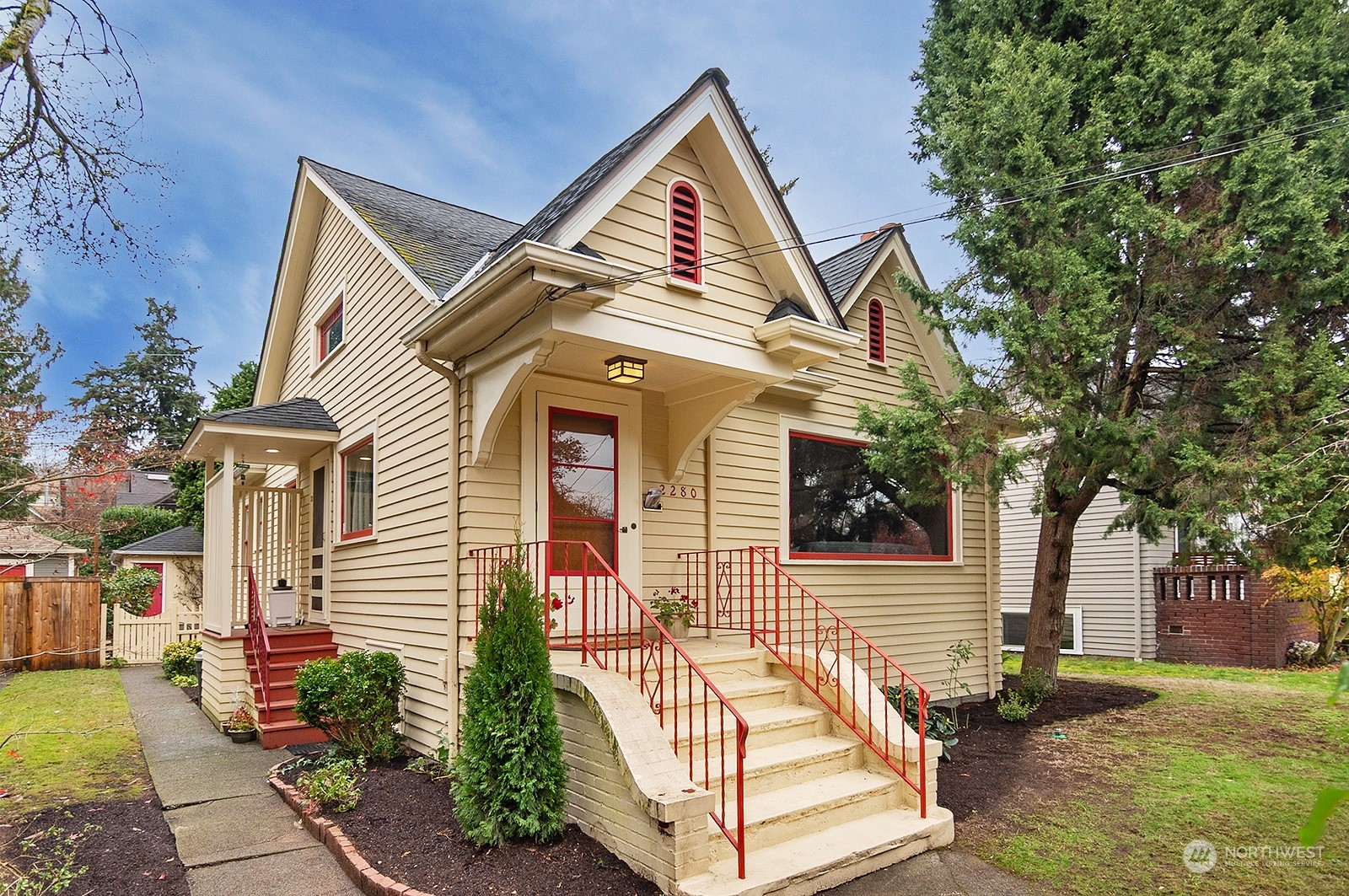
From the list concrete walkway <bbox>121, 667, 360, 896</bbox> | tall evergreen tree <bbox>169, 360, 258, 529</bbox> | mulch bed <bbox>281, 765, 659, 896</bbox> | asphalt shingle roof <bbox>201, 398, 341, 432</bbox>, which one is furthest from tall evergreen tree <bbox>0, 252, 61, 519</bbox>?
mulch bed <bbox>281, 765, 659, 896</bbox>

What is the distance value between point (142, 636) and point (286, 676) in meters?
10.1

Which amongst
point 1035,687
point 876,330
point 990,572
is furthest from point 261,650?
point 990,572

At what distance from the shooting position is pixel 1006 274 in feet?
28.5

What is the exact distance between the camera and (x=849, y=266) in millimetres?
10469

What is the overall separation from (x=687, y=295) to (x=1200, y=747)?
607 centimetres

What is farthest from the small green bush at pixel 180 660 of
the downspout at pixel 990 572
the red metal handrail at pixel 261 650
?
the downspout at pixel 990 572

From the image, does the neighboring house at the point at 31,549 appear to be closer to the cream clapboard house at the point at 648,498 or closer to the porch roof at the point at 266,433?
the porch roof at the point at 266,433

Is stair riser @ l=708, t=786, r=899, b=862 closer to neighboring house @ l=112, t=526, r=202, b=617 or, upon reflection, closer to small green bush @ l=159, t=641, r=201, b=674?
small green bush @ l=159, t=641, r=201, b=674

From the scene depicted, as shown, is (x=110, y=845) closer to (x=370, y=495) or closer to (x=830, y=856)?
(x=370, y=495)

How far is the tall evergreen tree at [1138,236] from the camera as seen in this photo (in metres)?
7.40

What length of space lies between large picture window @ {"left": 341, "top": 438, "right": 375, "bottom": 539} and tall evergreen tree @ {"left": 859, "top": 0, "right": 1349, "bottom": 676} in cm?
523

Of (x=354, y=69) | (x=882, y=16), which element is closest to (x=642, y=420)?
(x=882, y=16)

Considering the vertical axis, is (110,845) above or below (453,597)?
below

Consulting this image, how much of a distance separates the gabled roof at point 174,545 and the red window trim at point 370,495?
10461mm
